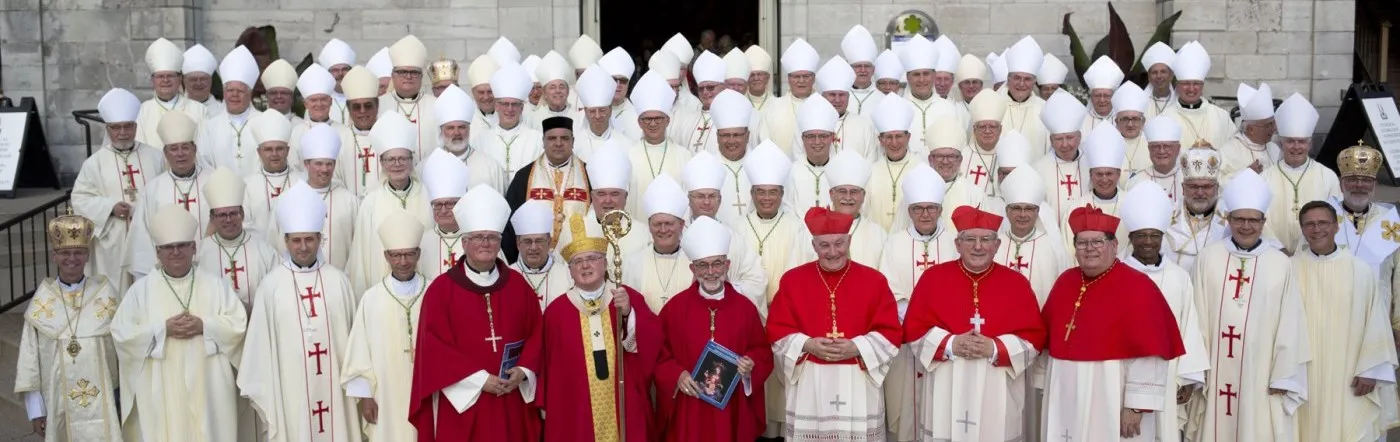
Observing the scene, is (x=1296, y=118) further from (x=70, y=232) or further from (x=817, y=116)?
(x=70, y=232)

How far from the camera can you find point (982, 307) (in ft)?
23.3

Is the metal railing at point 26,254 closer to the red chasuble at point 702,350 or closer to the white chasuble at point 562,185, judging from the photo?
the white chasuble at point 562,185

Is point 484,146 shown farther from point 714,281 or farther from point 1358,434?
point 1358,434

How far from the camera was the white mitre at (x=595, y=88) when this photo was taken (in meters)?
9.63

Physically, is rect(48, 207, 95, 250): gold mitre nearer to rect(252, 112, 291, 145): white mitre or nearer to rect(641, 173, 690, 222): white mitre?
rect(252, 112, 291, 145): white mitre

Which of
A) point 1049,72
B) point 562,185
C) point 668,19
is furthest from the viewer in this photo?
point 668,19

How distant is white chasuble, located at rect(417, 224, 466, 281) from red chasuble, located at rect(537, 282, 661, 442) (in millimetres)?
1189

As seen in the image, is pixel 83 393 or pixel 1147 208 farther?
pixel 83 393

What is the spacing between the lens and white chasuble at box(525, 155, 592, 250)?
28.5 feet

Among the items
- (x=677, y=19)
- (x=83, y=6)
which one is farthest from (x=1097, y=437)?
(x=677, y=19)

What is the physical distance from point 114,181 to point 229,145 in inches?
39.2

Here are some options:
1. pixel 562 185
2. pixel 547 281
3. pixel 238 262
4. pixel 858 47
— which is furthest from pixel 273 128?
pixel 858 47

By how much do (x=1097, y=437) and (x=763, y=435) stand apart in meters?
1.95

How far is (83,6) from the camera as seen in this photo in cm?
1430
